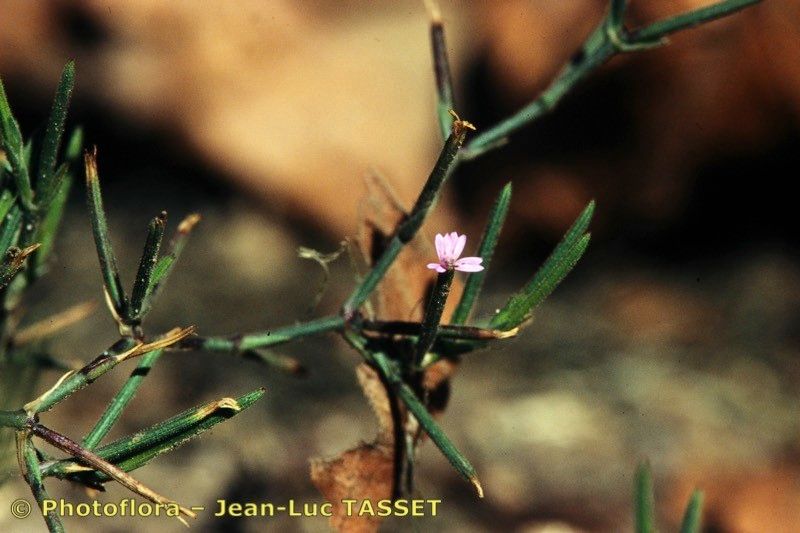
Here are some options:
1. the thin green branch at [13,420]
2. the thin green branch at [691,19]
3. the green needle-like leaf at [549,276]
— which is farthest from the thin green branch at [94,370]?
the thin green branch at [691,19]

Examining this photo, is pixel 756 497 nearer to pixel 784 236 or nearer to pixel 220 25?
pixel 784 236

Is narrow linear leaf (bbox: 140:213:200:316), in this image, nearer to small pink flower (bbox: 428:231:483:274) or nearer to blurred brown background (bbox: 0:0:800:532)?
small pink flower (bbox: 428:231:483:274)

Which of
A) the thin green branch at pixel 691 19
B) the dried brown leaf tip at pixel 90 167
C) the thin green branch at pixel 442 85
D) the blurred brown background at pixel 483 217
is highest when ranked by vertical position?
the thin green branch at pixel 691 19

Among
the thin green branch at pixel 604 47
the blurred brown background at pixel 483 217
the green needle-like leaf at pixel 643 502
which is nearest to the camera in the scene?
the green needle-like leaf at pixel 643 502

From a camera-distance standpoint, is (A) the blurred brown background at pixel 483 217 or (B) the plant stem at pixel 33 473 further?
(A) the blurred brown background at pixel 483 217

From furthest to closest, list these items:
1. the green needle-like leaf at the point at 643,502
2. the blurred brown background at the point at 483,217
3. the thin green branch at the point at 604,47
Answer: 1. the blurred brown background at the point at 483,217
2. the thin green branch at the point at 604,47
3. the green needle-like leaf at the point at 643,502

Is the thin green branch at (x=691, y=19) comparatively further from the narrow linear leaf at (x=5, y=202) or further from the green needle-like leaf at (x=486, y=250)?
the narrow linear leaf at (x=5, y=202)
